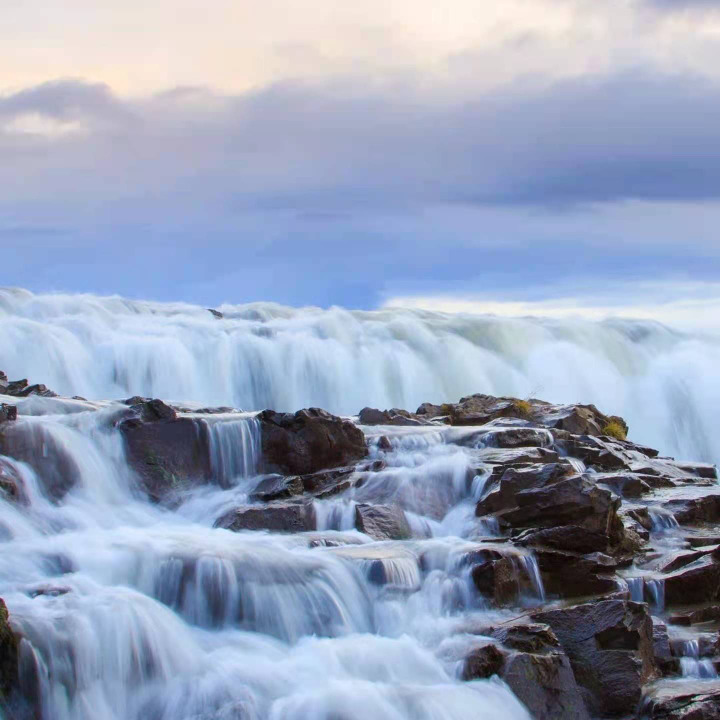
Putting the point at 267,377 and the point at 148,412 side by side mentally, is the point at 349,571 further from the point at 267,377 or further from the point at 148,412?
the point at 267,377

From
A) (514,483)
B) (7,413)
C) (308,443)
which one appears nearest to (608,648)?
(514,483)

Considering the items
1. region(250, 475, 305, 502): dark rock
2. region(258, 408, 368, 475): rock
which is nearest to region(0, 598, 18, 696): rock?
region(250, 475, 305, 502): dark rock

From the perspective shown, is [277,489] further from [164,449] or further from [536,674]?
[536,674]

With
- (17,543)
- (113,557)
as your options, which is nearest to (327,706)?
(113,557)

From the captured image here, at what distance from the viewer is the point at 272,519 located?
53.9 feet

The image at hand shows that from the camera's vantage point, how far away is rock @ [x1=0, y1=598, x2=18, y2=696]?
1112cm

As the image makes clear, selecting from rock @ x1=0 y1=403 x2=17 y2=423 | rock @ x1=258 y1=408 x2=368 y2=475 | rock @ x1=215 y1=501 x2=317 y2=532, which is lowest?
rock @ x1=215 y1=501 x2=317 y2=532

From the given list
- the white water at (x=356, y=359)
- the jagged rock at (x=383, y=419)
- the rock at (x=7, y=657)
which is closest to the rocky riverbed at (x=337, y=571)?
the rock at (x=7, y=657)

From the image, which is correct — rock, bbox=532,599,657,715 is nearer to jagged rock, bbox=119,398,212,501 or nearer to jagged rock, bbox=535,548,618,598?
jagged rock, bbox=535,548,618,598

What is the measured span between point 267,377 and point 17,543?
18.8m

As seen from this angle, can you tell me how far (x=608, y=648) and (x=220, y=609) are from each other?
4.46m

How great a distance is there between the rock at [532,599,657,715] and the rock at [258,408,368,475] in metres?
6.55

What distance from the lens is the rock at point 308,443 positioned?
19250 mm

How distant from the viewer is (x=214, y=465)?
19.1 meters
